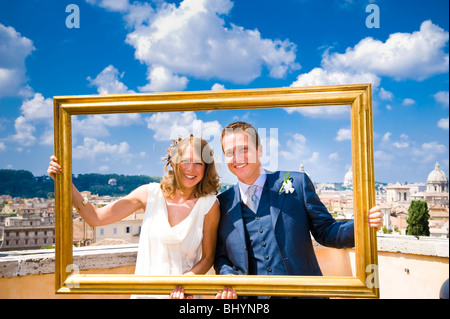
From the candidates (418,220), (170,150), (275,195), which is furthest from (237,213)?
(418,220)

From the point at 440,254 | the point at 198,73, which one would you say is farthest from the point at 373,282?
the point at 198,73

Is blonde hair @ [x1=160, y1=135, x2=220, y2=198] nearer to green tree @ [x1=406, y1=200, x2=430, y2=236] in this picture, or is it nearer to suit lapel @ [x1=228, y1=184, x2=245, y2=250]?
suit lapel @ [x1=228, y1=184, x2=245, y2=250]

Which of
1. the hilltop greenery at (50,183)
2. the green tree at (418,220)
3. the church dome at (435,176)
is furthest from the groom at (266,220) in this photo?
the church dome at (435,176)

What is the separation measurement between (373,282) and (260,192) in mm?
977

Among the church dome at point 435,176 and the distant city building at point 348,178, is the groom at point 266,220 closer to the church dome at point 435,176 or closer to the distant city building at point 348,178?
the distant city building at point 348,178

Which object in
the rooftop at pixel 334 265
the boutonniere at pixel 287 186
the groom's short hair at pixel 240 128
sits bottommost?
the rooftop at pixel 334 265

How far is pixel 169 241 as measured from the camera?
7.67 ft

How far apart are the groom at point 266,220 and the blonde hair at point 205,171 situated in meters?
0.12

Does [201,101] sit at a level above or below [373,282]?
above

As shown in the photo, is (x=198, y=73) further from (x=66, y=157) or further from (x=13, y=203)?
(x=13, y=203)

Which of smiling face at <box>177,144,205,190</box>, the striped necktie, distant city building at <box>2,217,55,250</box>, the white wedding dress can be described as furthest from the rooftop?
smiling face at <box>177,144,205,190</box>

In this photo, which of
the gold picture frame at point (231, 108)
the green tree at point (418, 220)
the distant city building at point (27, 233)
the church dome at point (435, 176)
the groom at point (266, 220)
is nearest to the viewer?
the gold picture frame at point (231, 108)

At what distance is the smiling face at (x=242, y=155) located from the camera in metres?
2.33
